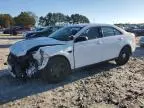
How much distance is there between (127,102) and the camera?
21.8ft

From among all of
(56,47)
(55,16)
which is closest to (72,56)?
(56,47)

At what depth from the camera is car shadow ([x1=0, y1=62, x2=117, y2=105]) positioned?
24.3 feet

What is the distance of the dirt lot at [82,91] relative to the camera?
663 cm

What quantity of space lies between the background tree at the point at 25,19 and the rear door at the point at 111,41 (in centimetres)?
8471

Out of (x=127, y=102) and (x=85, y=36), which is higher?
(x=85, y=36)

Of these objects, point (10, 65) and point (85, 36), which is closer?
point (10, 65)

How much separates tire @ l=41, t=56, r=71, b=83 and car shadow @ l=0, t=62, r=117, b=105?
178mm

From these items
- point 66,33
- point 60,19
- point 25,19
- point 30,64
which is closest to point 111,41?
point 66,33

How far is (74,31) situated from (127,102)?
11.3 feet

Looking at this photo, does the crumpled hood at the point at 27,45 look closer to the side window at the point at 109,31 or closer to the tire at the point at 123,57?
the side window at the point at 109,31

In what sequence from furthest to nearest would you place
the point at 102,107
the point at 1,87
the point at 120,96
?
the point at 1,87 < the point at 120,96 < the point at 102,107

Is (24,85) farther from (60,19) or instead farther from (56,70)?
(60,19)

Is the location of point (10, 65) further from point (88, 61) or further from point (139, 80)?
point (139, 80)

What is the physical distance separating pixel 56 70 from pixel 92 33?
206 centimetres
